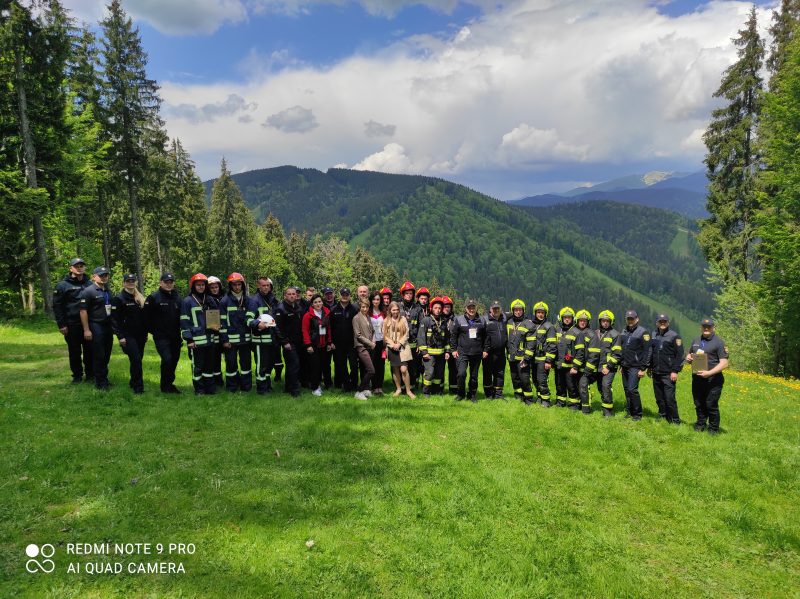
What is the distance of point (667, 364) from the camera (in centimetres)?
1010

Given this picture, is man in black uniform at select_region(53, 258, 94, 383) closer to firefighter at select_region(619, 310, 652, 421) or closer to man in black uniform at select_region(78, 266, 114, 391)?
man in black uniform at select_region(78, 266, 114, 391)

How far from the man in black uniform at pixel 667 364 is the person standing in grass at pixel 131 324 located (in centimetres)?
1207

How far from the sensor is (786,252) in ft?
67.1

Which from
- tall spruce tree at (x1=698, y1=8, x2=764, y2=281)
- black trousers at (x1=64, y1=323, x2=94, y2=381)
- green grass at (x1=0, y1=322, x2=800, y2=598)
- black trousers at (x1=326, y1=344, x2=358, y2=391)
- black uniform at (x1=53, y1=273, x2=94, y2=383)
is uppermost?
tall spruce tree at (x1=698, y1=8, x2=764, y2=281)

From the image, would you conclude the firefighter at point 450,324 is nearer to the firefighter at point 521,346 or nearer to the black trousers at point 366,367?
the firefighter at point 521,346

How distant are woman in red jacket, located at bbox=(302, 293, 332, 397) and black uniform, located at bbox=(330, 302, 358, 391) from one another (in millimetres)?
186

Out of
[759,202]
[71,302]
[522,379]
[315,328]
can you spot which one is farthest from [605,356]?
[759,202]

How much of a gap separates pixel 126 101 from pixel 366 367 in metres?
25.2

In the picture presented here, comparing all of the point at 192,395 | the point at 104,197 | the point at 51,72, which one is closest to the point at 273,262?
the point at 104,197

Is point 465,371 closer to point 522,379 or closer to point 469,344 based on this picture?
point 469,344

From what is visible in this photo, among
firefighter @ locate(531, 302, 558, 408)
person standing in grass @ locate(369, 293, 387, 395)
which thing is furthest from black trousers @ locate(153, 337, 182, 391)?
firefighter @ locate(531, 302, 558, 408)

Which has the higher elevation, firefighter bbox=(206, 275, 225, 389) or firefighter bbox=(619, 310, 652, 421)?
firefighter bbox=(206, 275, 225, 389)

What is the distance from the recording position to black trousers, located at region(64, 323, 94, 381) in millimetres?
9422

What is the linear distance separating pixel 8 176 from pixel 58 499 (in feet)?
59.2
